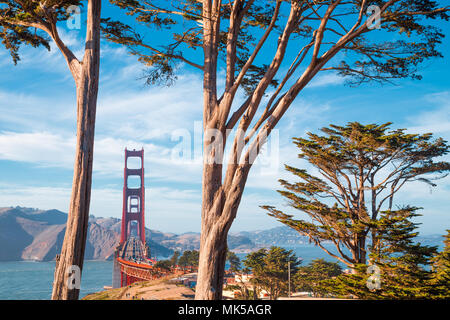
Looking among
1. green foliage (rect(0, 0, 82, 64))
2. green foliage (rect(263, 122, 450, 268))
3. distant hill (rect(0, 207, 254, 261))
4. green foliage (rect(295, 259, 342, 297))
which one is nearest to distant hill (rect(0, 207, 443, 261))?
distant hill (rect(0, 207, 254, 261))

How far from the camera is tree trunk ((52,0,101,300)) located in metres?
2.79

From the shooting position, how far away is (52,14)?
10.8ft

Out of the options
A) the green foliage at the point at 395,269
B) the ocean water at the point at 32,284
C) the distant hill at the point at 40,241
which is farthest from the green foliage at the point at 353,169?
the distant hill at the point at 40,241

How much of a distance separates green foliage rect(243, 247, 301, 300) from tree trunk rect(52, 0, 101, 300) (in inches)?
564

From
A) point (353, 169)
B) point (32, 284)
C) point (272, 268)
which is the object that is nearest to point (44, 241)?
point (32, 284)

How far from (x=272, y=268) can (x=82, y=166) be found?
1456 cm

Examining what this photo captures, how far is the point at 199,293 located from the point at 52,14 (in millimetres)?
2985

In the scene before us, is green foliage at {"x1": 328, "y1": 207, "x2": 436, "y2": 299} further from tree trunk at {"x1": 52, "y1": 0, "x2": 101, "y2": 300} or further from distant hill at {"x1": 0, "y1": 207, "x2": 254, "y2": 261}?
distant hill at {"x1": 0, "y1": 207, "x2": 254, "y2": 261}

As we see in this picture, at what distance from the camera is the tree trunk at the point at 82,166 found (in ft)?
9.16

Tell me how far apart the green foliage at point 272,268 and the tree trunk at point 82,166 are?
14323mm

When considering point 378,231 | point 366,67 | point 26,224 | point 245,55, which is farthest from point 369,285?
point 26,224

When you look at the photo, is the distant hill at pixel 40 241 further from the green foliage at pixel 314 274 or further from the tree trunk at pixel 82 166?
the tree trunk at pixel 82 166

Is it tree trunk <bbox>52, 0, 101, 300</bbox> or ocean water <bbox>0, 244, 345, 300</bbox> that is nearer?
tree trunk <bbox>52, 0, 101, 300</bbox>

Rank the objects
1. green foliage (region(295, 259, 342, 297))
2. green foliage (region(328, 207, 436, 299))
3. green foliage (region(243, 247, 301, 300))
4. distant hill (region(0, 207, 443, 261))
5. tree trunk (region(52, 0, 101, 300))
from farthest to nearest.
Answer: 1. distant hill (region(0, 207, 443, 261))
2. green foliage (region(243, 247, 301, 300))
3. green foliage (region(295, 259, 342, 297))
4. green foliage (region(328, 207, 436, 299))
5. tree trunk (region(52, 0, 101, 300))
